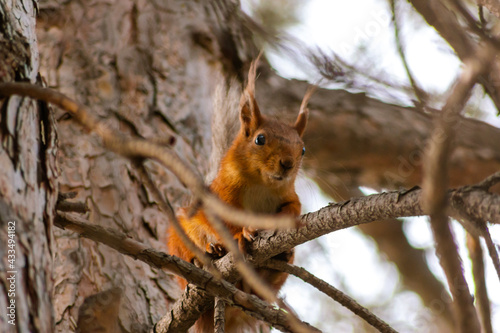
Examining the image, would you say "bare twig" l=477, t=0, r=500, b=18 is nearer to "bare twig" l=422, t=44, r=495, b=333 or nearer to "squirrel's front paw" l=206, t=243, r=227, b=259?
"bare twig" l=422, t=44, r=495, b=333

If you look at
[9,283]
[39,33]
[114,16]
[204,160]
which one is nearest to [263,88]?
[204,160]

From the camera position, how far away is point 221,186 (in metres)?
2.00

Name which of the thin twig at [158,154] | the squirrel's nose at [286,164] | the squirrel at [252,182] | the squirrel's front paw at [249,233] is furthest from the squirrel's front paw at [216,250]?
the thin twig at [158,154]

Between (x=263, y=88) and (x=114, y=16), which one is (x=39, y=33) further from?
(x=263, y=88)

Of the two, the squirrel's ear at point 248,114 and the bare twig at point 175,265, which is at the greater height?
the squirrel's ear at point 248,114

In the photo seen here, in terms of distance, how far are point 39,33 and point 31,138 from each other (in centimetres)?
160

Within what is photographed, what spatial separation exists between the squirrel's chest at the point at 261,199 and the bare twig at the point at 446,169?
4.52 feet

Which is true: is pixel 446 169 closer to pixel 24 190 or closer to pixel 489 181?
pixel 489 181

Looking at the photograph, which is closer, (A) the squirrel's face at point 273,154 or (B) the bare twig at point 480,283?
(B) the bare twig at point 480,283

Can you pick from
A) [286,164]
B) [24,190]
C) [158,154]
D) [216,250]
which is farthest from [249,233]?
[158,154]

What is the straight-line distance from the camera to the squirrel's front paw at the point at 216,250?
1.69 m

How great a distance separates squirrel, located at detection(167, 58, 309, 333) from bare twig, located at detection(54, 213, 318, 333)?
23.2 inches

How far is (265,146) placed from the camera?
1.96 metres

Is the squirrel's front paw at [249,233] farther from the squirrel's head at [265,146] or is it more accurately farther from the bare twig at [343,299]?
the squirrel's head at [265,146]
